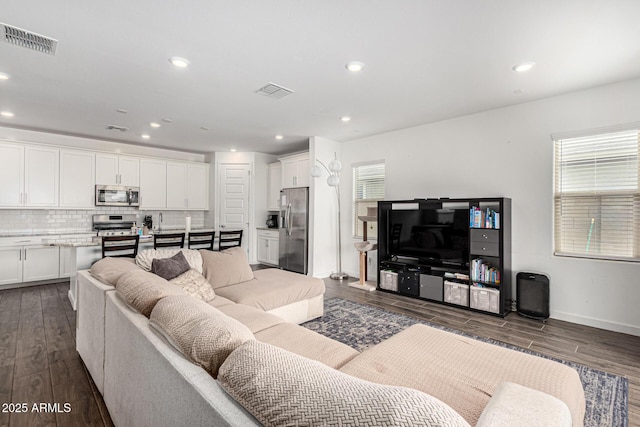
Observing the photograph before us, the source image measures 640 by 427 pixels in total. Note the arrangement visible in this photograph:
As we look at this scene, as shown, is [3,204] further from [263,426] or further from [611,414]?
[611,414]

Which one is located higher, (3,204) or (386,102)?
(386,102)

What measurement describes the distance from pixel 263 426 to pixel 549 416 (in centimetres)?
85

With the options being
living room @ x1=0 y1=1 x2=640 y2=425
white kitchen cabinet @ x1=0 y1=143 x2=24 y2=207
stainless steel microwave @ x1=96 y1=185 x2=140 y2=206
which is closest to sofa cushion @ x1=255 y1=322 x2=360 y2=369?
living room @ x1=0 y1=1 x2=640 y2=425

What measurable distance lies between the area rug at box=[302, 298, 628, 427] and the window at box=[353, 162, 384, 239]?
187cm

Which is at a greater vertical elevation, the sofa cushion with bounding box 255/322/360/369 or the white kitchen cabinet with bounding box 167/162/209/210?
the white kitchen cabinet with bounding box 167/162/209/210

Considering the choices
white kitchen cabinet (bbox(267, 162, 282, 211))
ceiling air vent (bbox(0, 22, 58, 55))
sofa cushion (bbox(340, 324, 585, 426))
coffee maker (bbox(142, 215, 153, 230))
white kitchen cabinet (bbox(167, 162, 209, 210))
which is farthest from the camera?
white kitchen cabinet (bbox(267, 162, 282, 211))

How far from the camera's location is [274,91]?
11.8 feet

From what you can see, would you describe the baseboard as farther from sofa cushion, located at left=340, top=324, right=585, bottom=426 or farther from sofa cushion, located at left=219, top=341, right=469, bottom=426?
sofa cushion, located at left=219, top=341, right=469, bottom=426

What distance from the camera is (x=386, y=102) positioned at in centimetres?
394

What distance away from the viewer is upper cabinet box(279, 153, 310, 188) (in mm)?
6242

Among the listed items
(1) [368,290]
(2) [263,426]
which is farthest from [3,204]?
(2) [263,426]

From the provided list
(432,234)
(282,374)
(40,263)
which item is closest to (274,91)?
(432,234)

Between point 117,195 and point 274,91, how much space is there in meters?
4.45

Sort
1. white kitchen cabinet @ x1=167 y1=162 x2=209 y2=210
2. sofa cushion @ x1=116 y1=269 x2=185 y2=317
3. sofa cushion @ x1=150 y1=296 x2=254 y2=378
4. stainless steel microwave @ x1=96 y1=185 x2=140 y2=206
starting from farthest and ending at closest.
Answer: white kitchen cabinet @ x1=167 y1=162 x2=209 y2=210 → stainless steel microwave @ x1=96 y1=185 x2=140 y2=206 → sofa cushion @ x1=116 y1=269 x2=185 y2=317 → sofa cushion @ x1=150 y1=296 x2=254 y2=378
